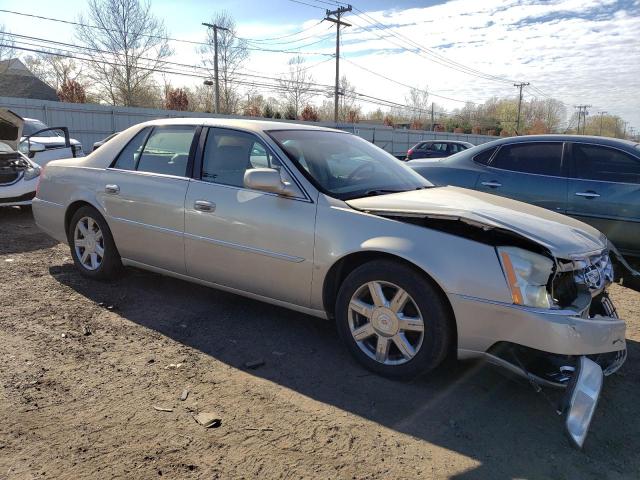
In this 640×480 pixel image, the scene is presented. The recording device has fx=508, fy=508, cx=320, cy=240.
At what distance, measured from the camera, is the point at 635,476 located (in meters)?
2.35

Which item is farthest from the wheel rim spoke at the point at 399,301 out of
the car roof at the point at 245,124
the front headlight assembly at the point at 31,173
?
the front headlight assembly at the point at 31,173

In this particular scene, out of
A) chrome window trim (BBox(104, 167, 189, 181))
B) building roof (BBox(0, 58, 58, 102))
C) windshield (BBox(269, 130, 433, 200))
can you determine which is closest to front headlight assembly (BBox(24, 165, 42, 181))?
chrome window trim (BBox(104, 167, 189, 181))

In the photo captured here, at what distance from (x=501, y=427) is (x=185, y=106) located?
41.9 meters

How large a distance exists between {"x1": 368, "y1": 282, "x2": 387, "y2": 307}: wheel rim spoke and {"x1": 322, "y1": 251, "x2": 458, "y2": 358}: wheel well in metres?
0.17

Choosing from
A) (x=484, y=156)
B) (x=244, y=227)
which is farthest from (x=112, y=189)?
(x=484, y=156)

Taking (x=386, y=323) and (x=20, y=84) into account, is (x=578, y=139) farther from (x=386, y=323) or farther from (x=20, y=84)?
(x=20, y=84)

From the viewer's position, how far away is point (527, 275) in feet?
9.01

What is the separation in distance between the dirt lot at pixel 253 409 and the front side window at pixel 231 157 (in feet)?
3.77

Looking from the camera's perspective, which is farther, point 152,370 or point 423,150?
point 423,150

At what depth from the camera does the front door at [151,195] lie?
13.6ft

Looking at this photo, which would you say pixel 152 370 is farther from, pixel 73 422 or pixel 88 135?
pixel 88 135

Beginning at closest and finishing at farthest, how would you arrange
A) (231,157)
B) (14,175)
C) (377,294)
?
(377,294), (231,157), (14,175)

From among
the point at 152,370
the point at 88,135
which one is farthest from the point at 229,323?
the point at 88,135

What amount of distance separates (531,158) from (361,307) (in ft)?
12.1
